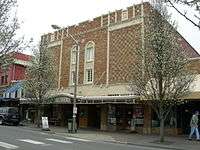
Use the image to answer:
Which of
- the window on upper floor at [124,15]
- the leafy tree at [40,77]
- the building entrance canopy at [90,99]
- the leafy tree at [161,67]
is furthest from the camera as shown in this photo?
the leafy tree at [40,77]

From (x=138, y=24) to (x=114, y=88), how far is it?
5829 millimetres

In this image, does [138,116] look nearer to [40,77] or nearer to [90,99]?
[90,99]

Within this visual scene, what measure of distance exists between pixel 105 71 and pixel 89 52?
3.75 metres

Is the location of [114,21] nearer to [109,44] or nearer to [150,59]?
[109,44]

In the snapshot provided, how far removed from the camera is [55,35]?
46.5 m

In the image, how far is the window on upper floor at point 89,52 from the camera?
4016cm

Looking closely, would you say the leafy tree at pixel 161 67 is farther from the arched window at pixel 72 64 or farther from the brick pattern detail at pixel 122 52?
the arched window at pixel 72 64

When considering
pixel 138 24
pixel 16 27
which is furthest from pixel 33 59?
pixel 16 27

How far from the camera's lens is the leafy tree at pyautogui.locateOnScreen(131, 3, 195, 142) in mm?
24203

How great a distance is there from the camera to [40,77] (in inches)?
1577

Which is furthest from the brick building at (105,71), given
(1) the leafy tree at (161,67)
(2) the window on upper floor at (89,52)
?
(1) the leafy tree at (161,67)

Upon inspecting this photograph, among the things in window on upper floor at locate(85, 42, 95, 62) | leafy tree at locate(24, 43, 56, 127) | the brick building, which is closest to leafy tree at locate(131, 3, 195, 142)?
the brick building

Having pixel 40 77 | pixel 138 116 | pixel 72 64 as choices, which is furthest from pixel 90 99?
pixel 72 64

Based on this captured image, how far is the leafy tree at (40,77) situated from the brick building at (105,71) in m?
1.44
